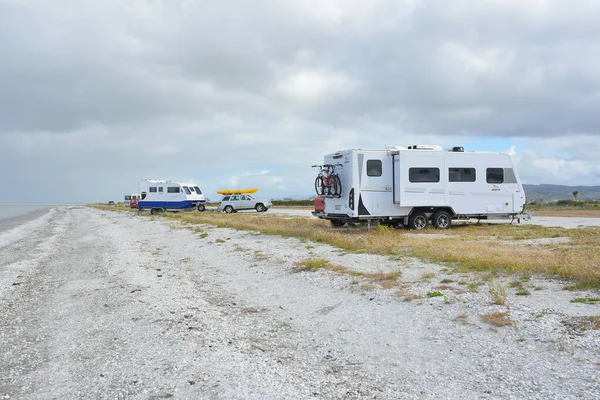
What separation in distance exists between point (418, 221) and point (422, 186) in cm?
134

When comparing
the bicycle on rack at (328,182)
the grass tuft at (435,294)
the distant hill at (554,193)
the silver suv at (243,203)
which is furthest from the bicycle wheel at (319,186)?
the distant hill at (554,193)

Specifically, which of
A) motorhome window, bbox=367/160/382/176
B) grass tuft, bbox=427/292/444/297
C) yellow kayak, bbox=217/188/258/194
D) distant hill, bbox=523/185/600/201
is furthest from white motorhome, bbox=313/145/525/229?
distant hill, bbox=523/185/600/201

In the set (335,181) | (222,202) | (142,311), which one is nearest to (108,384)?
(142,311)

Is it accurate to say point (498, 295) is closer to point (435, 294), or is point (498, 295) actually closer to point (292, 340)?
point (435, 294)

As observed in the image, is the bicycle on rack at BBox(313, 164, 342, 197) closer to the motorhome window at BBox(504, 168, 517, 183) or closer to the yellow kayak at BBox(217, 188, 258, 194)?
the motorhome window at BBox(504, 168, 517, 183)

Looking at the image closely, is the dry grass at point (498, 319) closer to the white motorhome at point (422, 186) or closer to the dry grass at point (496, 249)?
the dry grass at point (496, 249)

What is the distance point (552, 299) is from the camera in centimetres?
634

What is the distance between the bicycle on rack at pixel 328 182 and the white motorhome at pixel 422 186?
141 mm

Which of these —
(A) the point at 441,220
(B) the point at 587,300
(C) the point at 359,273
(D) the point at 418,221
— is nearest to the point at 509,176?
(A) the point at 441,220

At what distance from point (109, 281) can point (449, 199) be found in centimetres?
1243

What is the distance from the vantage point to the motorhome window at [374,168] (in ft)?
54.4

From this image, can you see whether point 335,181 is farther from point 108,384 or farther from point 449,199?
point 108,384

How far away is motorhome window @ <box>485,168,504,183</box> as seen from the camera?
58.1ft

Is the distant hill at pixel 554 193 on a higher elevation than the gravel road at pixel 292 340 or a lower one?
higher
